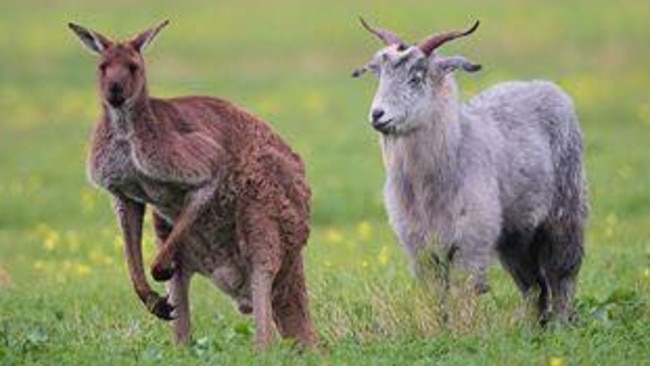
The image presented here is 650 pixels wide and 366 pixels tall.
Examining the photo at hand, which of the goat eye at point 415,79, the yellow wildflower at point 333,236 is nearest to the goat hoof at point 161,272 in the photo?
the goat eye at point 415,79

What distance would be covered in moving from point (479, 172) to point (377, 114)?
3.16ft

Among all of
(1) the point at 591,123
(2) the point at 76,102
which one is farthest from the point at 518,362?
(2) the point at 76,102

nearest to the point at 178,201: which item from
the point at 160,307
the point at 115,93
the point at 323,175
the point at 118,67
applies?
the point at 160,307

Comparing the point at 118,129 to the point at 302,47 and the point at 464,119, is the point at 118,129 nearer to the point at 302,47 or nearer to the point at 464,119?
the point at 464,119

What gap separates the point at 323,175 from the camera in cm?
2289

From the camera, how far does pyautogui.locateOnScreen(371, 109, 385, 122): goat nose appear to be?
1210 centimetres

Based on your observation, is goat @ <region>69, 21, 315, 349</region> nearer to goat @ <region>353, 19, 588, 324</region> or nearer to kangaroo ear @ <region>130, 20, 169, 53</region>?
kangaroo ear @ <region>130, 20, 169, 53</region>

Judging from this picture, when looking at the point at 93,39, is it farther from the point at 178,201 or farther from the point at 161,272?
the point at 161,272

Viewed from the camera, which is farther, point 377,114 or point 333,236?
point 333,236

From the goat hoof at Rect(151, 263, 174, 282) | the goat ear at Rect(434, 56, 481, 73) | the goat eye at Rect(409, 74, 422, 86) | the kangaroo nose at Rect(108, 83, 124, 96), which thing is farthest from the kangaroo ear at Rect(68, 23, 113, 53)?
the goat ear at Rect(434, 56, 481, 73)

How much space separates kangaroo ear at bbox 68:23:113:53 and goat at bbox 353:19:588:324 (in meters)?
2.21

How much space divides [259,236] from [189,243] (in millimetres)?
440

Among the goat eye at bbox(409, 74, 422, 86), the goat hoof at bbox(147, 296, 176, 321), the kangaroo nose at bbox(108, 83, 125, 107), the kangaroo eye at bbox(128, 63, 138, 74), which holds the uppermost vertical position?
the kangaroo eye at bbox(128, 63, 138, 74)

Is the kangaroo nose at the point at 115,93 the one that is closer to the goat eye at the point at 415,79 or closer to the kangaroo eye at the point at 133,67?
the kangaroo eye at the point at 133,67
